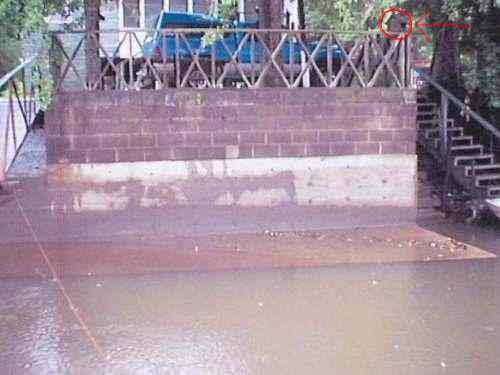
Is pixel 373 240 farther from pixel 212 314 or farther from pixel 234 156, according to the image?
pixel 212 314

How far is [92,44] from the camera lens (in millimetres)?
10000

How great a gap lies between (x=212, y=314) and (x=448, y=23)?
25.4 feet

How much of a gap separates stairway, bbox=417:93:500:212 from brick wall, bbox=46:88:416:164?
4.95 ft

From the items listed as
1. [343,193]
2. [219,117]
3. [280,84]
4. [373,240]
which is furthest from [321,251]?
[280,84]

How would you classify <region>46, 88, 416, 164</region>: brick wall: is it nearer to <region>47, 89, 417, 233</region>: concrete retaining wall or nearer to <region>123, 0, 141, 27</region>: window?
<region>47, 89, 417, 233</region>: concrete retaining wall

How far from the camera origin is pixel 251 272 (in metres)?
7.48

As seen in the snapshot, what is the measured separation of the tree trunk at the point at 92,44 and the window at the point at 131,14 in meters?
5.40

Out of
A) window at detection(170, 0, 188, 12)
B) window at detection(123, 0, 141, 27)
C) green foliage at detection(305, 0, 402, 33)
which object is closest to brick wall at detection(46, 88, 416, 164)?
green foliage at detection(305, 0, 402, 33)

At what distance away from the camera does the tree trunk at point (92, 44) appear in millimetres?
9922

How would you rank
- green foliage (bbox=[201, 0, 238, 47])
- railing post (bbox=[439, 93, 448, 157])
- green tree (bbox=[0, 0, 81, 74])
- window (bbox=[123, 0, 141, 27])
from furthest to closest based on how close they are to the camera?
window (bbox=[123, 0, 141, 27]), railing post (bbox=[439, 93, 448, 157]), green foliage (bbox=[201, 0, 238, 47]), green tree (bbox=[0, 0, 81, 74])

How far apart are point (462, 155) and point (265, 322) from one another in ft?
23.3

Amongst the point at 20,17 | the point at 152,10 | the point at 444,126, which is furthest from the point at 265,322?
the point at 152,10

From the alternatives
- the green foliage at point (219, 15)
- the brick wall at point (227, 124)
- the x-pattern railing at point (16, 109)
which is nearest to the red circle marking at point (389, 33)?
the brick wall at point (227, 124)

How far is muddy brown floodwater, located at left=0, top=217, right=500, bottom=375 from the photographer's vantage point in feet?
16.3
